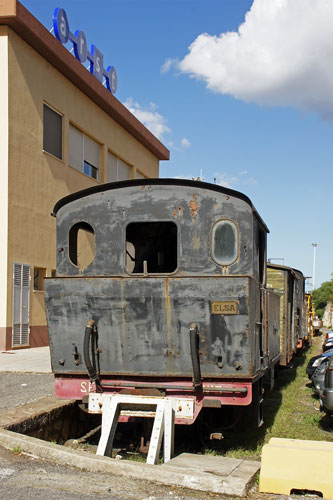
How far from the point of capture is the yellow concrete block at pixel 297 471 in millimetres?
5195

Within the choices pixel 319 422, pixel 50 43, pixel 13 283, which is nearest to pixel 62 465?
pixel 319 422

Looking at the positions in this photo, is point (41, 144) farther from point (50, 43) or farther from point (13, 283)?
point (13, 283)

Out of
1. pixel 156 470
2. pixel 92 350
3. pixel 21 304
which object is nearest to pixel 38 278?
pixel 21 304

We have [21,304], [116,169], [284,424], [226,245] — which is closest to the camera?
[226,245]

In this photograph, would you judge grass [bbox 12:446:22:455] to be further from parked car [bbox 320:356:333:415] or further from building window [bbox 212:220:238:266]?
parked car [bbox 320:356:333:415]

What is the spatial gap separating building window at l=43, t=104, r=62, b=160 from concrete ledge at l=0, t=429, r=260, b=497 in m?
15.1

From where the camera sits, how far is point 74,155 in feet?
73.4

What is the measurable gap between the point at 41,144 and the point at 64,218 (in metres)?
12.4

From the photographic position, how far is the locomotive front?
21.6ft

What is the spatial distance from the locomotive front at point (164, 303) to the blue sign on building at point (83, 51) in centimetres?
1555

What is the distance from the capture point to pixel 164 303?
668 centimetres

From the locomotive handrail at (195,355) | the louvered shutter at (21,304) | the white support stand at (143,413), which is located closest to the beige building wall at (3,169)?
the louvered shutter at (21,304)

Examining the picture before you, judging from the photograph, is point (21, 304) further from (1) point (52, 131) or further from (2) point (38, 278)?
(1) point (52, 131)

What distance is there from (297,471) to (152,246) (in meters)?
3.82
